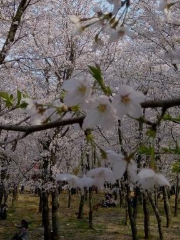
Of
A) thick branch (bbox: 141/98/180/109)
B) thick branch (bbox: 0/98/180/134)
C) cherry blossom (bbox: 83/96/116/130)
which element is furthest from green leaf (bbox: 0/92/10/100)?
thick branch (bbox: 141/98/180/109)

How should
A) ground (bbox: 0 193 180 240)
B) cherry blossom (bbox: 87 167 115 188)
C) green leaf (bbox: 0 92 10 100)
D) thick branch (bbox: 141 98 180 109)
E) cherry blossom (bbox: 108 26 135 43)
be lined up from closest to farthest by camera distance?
thick branch (bbox: 141 98 180 109), cherry blossom (bbox: 87 167 115 188), green leaf (bbox: 0 92 10 100), cherry blossom (bbox: 108 26 135 43), ground (bbox: 0 193 180 240)

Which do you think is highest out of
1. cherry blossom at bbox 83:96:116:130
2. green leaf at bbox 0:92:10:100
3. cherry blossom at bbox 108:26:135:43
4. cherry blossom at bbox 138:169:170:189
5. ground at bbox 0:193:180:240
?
cherry blossom at bbox 108:26:135:43

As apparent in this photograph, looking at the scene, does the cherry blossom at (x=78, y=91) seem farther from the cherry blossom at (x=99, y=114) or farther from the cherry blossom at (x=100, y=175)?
the cherry blossom at (x=100, y=175)

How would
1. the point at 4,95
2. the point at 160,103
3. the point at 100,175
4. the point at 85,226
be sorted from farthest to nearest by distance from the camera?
the point at 85,226, the point at 4,95, the point at 100,175, the point at 160,103

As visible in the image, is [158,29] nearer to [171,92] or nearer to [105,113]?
[171,92]

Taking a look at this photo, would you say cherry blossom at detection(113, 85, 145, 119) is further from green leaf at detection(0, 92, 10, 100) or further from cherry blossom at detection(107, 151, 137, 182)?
green leaf at detection(0, 92, 10, 100)

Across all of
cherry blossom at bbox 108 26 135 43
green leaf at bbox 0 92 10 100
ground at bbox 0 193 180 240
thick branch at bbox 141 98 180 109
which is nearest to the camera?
thick branch at bbox 141 98 180 109

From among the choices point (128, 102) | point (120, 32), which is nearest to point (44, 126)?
point (128, 102)

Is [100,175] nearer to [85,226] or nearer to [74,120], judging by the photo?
[74,120]

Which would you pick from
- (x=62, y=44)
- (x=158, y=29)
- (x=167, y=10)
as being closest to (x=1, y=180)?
(x=62, y=44)

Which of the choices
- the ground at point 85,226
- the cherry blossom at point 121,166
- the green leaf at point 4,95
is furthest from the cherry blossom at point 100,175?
the ground at point 85,226

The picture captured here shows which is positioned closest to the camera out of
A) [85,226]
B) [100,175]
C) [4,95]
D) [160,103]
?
[160,103]

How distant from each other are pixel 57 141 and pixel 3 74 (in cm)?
356

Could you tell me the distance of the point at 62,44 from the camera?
13117 mm
